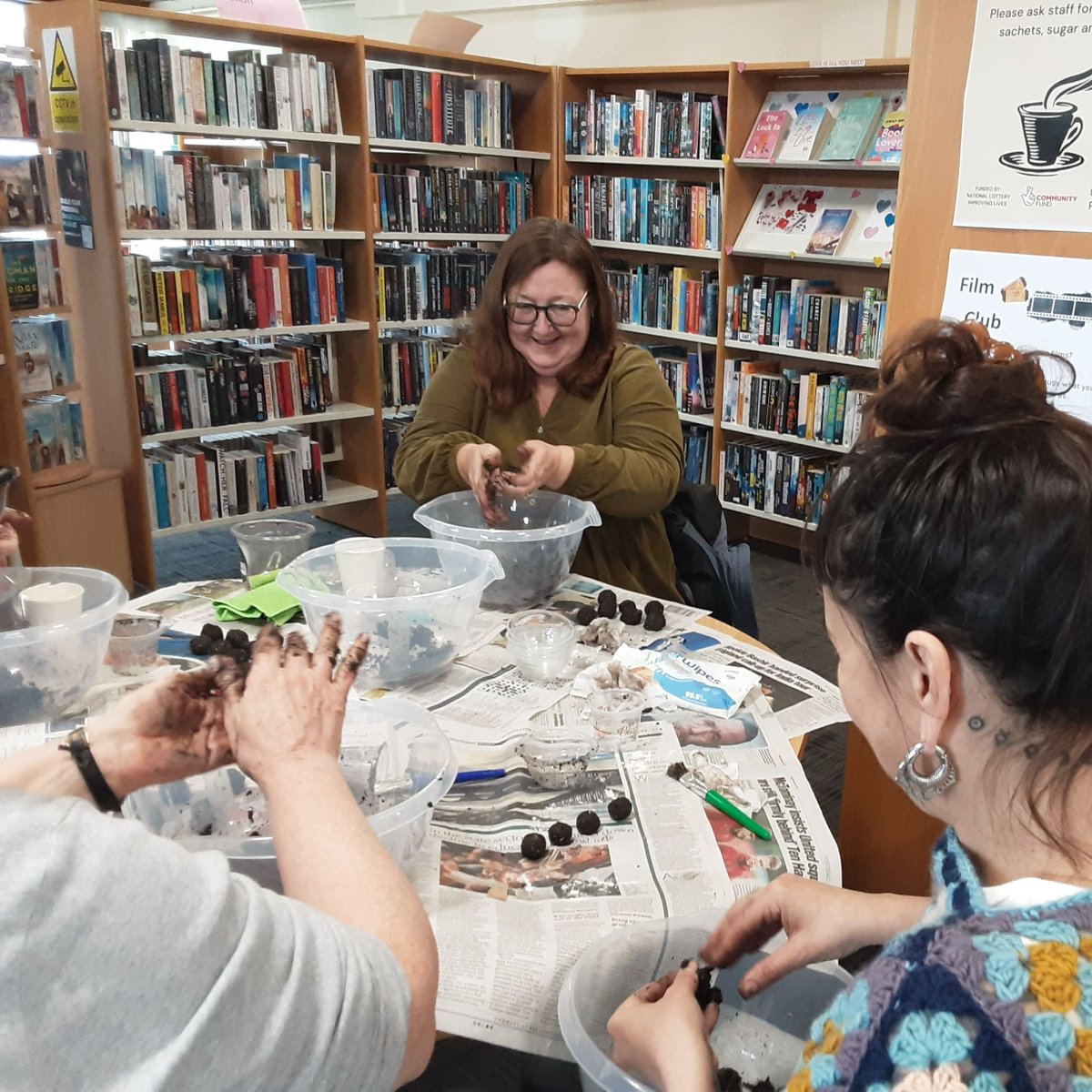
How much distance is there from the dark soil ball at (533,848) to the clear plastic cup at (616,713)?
0.25 m

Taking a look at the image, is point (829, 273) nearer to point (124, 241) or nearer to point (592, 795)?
point (124, 241)

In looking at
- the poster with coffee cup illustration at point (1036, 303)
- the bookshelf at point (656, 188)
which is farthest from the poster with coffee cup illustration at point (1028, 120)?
the bookshelf at point (656, 188)

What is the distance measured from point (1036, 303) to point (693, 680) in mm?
739

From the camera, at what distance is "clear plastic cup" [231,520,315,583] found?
6.08ft

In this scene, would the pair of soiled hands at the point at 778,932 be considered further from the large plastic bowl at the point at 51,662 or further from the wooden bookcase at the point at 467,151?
the wooden bookcase at the point at 467,151

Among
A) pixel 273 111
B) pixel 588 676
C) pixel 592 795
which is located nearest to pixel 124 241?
pixel 273 111

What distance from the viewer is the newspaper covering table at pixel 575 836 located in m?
0.94

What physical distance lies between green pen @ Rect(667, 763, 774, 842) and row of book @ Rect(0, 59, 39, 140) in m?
3.10

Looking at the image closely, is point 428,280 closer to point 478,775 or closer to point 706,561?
point 706,561

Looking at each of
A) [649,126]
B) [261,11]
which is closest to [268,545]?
[261,11]

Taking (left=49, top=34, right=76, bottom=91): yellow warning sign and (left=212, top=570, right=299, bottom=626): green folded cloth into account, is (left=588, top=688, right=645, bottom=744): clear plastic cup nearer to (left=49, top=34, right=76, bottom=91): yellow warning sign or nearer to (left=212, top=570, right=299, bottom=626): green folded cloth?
(left=212, top=570, right=299, bottom=626): green folded cloth

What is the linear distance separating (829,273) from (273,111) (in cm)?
224

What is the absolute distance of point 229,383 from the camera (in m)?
3.88

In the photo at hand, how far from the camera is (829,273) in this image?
4094 millimetres
